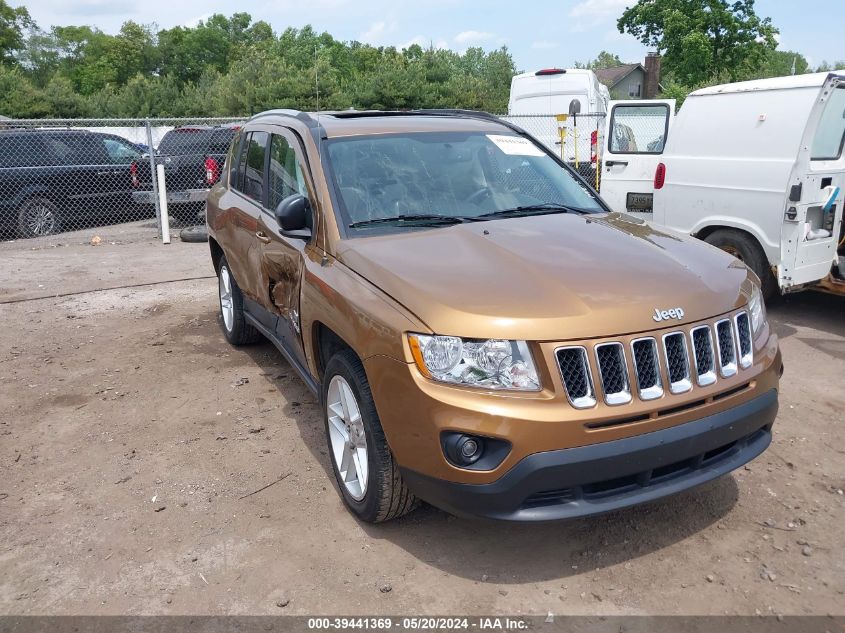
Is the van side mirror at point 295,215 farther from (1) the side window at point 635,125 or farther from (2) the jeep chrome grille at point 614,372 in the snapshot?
(1) the side window at point 635,125

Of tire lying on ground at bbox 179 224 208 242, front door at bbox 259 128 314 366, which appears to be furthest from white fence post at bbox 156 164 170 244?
front door at bbox 259 128 314 366

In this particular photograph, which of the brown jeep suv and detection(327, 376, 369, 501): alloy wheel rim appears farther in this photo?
detection(327, 376, 369, 501): alloy wheel rim

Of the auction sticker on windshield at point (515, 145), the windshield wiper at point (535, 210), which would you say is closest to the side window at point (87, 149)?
the auction sticker on windshield at point (515, 145)

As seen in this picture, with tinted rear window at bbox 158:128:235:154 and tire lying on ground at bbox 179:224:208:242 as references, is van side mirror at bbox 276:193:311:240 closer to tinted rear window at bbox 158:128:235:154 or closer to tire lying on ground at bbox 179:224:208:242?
tire lying on ground at bbox 179:224:208:242

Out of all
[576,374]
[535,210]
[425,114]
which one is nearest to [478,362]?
[576,374]

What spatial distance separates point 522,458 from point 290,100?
32.6 m

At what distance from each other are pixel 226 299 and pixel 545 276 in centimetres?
386

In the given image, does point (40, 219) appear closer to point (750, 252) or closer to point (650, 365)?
point (750, 252)

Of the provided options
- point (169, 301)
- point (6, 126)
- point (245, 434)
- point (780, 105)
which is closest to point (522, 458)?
point (245, 434)

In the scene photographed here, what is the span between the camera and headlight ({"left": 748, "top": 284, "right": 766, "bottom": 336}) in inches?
126

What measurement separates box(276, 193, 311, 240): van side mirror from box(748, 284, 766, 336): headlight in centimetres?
215

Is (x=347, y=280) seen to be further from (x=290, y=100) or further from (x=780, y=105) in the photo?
(x=290, y=100)

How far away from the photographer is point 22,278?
29.7 feet

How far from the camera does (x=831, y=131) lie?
619 cm
